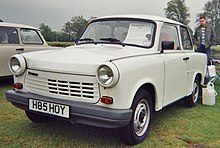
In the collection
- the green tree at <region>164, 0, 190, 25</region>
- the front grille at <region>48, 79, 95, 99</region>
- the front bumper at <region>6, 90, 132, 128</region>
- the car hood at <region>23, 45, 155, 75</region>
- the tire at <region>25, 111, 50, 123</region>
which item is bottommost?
the tire at <region>25, 111, 50, 123</region>

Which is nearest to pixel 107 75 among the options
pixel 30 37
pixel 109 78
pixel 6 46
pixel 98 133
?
pixel 109 78

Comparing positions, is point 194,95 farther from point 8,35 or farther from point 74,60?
point 8,35

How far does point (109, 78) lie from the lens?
2.82 m

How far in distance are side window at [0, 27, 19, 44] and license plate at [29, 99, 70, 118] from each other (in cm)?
409

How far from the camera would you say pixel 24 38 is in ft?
23.7

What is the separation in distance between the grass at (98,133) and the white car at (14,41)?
2340mm

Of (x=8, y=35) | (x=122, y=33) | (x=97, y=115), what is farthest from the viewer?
(x=8, y=35)

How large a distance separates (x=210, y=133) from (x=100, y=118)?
1.94 m

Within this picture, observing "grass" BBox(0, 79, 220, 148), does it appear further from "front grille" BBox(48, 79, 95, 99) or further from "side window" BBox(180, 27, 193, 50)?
"side window" BBox(180, 27, 193, 50)

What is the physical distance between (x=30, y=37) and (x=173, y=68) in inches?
190

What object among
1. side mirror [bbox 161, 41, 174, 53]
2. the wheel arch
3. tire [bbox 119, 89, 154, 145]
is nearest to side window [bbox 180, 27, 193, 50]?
side mirror [bbox 161, 41, 174, 53]

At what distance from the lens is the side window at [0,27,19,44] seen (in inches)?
262

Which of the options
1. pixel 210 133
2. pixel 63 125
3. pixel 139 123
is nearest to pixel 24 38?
pixel 63 125

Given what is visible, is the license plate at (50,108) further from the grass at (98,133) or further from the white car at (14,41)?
the white car at (14,41)
